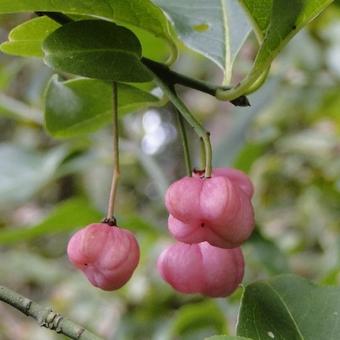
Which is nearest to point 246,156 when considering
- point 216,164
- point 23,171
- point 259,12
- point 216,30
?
point 216,164

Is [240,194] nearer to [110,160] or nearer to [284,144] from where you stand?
[110,160]

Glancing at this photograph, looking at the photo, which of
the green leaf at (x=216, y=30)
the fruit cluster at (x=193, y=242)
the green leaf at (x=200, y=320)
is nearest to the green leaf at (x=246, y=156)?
the green leaf at (x=200, y=320)

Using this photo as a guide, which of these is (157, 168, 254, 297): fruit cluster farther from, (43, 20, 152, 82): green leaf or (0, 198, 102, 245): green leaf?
(0, 198, 102, 245): green leaf

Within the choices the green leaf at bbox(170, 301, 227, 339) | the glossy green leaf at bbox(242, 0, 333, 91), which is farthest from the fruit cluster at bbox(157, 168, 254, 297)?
the green leaf at bbox(170, 301, 227, 339)

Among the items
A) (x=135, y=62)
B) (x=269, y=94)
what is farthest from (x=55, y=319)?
(x=269, y=94)

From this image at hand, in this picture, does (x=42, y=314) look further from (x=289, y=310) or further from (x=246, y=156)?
(x=246, y=156)

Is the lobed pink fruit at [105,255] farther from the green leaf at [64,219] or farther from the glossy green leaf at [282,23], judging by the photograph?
the green leaf at [64,219]
